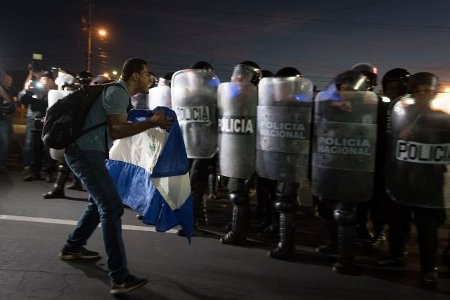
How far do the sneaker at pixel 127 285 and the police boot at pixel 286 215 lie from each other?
1560mm

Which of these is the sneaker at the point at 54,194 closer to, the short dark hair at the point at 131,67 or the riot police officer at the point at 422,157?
the short dark hair at the point at 131,67

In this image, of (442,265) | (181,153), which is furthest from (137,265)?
(442,265)

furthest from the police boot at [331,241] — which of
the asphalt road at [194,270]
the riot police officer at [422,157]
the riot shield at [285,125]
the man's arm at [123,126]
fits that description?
the man's arm at [123,126]

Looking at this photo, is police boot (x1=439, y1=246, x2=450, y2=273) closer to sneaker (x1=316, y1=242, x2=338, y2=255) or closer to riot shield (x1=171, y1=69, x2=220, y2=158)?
sneaker (x1=316, y1=242, x2=338, y2=255)

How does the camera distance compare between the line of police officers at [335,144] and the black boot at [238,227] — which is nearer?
the line of police officers at [335,144]

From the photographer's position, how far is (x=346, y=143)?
3977mm

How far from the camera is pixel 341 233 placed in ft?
13.8

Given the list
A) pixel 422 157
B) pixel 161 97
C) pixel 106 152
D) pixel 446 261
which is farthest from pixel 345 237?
pixel 161 97

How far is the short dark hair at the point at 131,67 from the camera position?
12.5 feet

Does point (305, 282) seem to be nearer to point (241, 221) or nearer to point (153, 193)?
point (241, 221)

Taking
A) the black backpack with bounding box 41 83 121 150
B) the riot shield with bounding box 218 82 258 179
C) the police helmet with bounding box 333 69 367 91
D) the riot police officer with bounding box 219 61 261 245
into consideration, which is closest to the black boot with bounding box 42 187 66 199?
the riot police officer with bounding box 219 61 261 245

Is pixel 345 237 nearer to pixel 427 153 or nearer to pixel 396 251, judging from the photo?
pixel 396 251

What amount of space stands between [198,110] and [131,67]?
54.1 inches

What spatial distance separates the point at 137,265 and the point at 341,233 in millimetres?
1972
